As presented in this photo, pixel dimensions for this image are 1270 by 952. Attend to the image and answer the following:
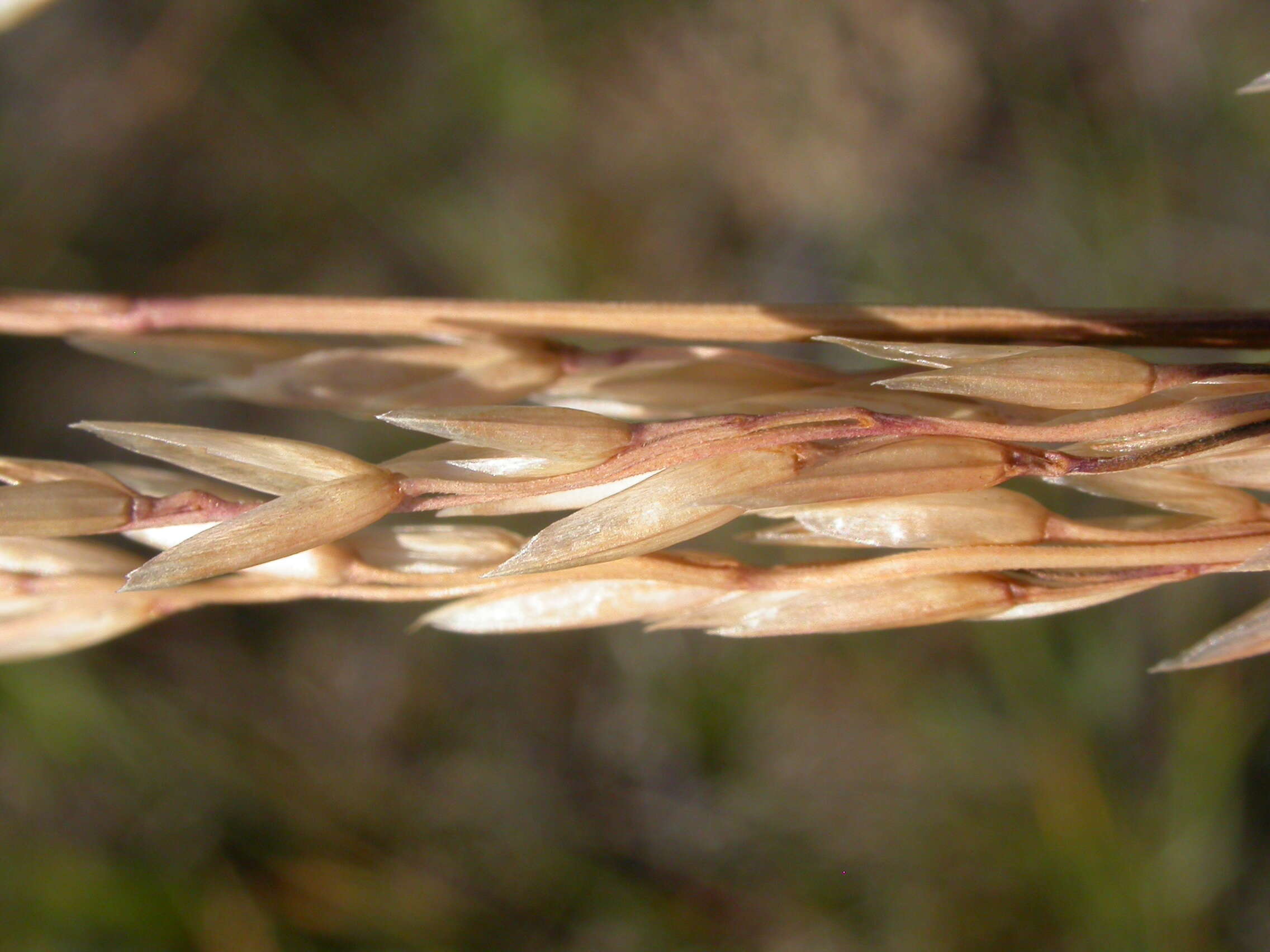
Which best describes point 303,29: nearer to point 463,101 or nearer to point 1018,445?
point 463,101

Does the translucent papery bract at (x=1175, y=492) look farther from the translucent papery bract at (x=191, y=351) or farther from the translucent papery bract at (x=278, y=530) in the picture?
the translucent papery bract at (x=191, y=351)

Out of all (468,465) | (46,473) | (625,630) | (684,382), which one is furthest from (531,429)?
(625,630)

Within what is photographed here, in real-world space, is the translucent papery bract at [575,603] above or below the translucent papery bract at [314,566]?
below

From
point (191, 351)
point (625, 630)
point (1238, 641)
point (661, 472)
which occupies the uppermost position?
point (191, 351)

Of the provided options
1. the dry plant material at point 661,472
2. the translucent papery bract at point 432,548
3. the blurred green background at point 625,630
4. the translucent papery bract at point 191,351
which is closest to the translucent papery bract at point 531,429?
the dry plant material at point 661,472

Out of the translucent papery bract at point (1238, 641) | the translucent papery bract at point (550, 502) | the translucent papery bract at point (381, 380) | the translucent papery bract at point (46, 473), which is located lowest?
the translucent papery bract at point (1238, 641)

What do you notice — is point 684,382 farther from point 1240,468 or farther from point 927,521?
point 1240,468

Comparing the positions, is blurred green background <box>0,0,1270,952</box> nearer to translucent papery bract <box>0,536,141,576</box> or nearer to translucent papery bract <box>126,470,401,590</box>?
translucent papery bract <box>0,536,141,576</box>

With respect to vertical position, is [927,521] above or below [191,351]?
below
